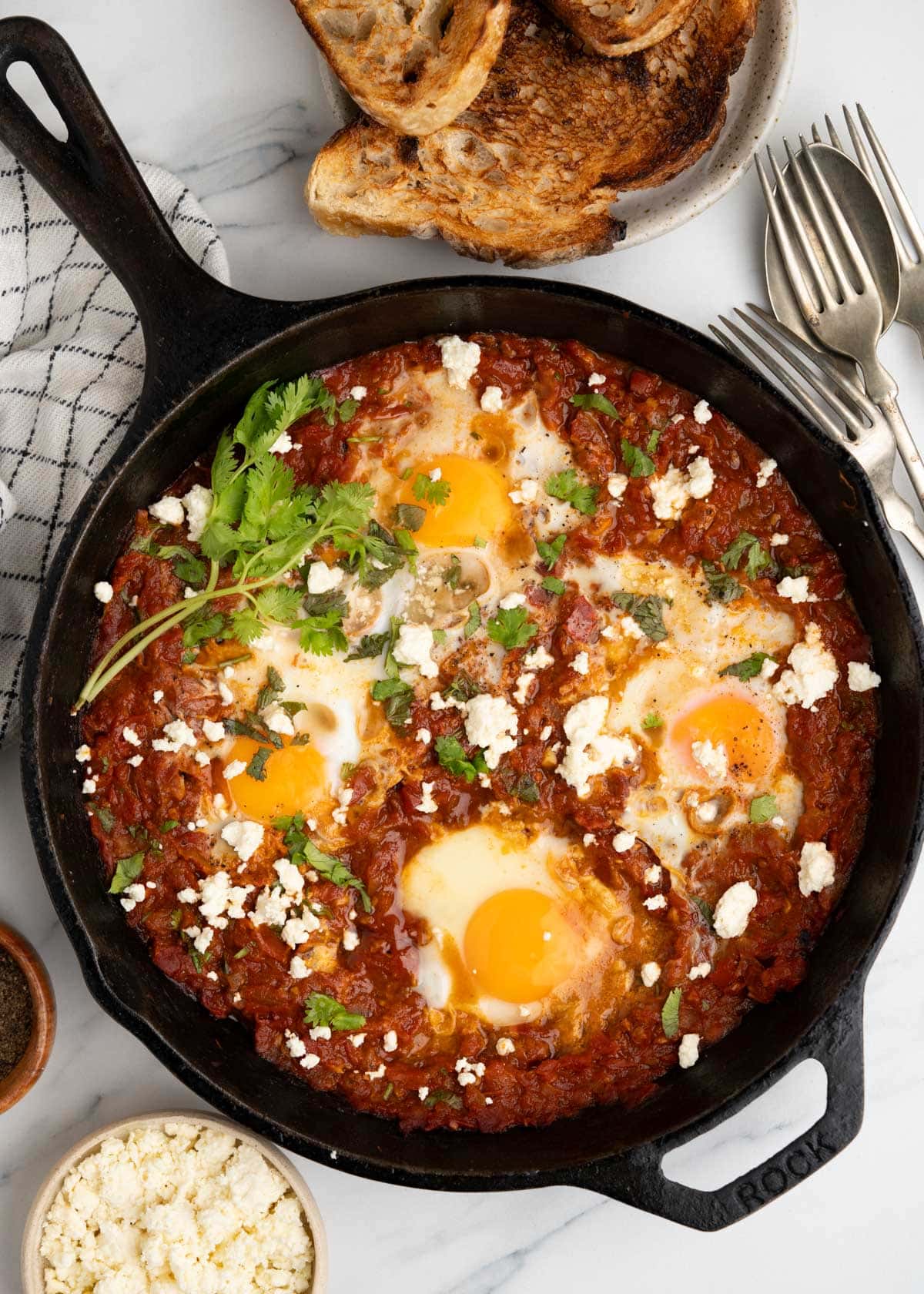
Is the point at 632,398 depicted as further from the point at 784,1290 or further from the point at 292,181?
the point at 784,1290

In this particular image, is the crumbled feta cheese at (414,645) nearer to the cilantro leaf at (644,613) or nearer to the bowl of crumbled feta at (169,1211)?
the cilantro leaf at (644,613)

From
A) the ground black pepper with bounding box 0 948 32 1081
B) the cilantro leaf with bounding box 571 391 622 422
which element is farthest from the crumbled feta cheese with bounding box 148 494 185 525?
the ground black pepper with bounding box 0 948 32 1081

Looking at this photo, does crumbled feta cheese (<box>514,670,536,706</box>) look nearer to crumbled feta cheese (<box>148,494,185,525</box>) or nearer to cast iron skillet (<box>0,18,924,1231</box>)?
cast iron skillet (<box>0,18,924,1231</box>)

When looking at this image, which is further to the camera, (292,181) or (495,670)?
(292,181)

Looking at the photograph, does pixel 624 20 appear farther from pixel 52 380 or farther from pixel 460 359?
pixel 52 380

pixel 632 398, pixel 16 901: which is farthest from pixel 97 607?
pixel 632 398

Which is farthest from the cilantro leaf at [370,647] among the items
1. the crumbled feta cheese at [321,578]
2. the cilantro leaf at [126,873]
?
the cilantro leaf at [126,873]

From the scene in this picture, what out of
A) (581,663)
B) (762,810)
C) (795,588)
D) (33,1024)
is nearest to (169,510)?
(581,663)
